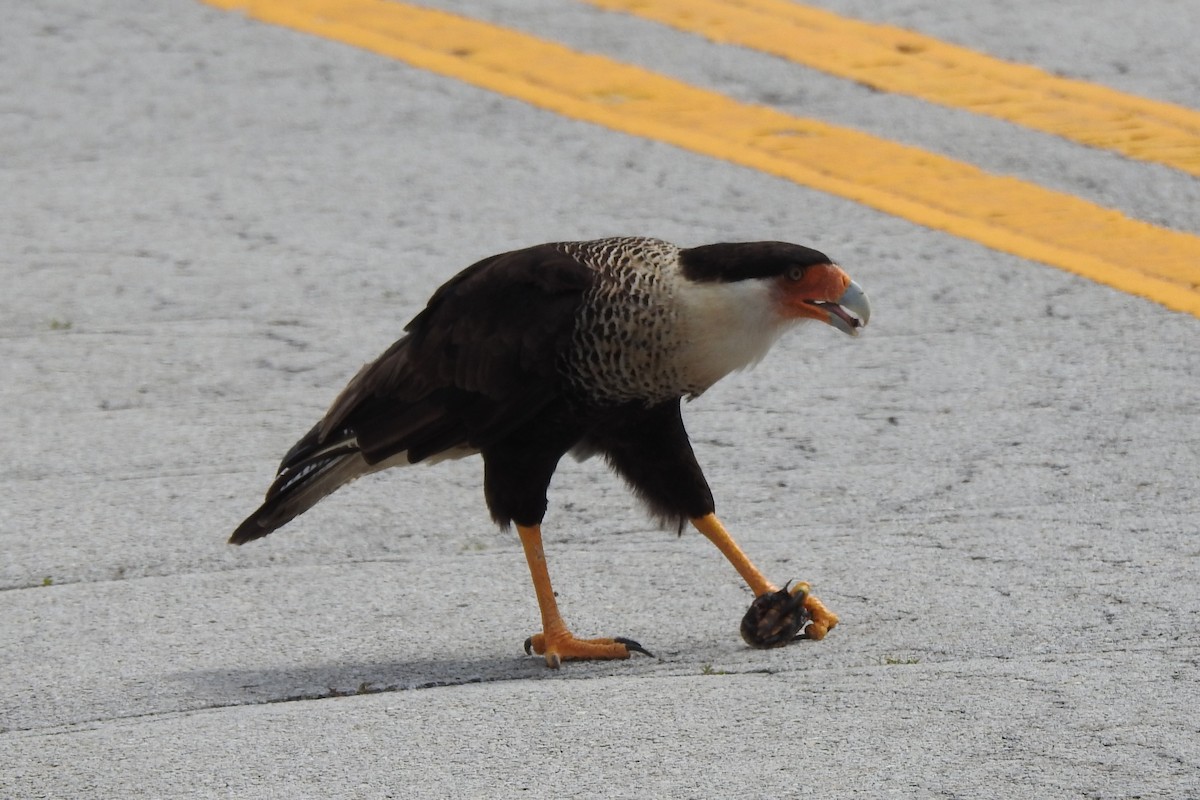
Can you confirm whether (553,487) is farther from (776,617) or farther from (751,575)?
(776,617)

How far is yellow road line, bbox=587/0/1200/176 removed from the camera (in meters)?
8.29

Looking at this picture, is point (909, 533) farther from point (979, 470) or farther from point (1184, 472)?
point (1184, 472)

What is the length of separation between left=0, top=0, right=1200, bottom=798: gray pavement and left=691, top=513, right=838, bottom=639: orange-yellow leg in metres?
0.06

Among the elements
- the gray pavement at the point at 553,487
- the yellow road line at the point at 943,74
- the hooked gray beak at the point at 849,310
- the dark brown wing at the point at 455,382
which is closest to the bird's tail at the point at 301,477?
the dark brown wing at the point at 455,382

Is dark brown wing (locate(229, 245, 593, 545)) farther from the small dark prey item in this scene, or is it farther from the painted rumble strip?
the painted rumble strip

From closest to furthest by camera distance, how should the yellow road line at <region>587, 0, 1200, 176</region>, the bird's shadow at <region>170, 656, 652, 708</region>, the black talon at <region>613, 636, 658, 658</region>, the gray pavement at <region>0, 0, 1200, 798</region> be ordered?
the gray pavement at <region>0, 0, 1200, 798</region> < the bird's shadow at <region>170, 656, 652, 708</region> < the black talon at <region>613, 636, 658, 658</region> < the yellow road line at <region>587, 0, 1200, 176</region>

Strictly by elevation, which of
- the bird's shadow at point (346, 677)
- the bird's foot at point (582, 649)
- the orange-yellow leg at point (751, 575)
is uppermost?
the orange-yellow leg at point (751, 575)

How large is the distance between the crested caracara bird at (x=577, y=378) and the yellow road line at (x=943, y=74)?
150 inches

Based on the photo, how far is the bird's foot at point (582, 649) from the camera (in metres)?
4.79

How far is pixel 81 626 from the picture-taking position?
5031 millimetres

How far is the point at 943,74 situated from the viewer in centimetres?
913

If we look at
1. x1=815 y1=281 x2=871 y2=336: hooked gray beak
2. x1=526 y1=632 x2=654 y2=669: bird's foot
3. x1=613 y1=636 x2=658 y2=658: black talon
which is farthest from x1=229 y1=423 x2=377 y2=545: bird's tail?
x1=815 y1=281 x2=871 y2=336: hooked gray beak

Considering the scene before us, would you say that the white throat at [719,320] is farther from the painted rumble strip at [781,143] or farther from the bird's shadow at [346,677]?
the painted rumble strip at [781,143]

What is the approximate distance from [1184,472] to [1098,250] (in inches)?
72.9
